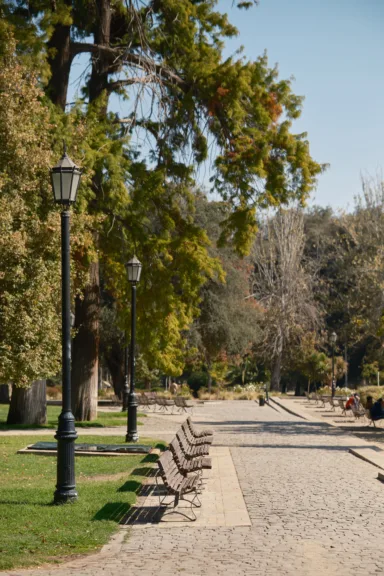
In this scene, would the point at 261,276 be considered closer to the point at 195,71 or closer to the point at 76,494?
the point at 195,71

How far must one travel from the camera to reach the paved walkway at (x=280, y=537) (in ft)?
27.7

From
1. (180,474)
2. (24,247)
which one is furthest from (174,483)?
(24,247)

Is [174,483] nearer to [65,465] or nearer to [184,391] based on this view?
[65,465]

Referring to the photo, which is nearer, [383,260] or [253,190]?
[253,190]

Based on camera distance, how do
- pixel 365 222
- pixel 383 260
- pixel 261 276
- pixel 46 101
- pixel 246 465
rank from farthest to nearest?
pixel 261 276 < pixel 365 222 < pixel 383 260 < pixel 46 101 < pixel 246 465

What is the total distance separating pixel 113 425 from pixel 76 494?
1746 cm

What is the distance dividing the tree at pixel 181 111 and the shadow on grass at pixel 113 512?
49.9ft

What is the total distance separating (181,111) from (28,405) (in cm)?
1033

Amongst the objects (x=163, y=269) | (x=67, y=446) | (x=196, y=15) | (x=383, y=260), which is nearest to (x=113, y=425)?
(x=163, y=269)

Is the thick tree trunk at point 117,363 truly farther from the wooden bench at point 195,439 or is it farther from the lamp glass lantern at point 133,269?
the wooden bench at point 195,439

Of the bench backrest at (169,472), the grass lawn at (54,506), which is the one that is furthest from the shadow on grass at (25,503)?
the bench backrest at (169,472)

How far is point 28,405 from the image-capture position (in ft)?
94.7

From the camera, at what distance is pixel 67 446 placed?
1248 cm

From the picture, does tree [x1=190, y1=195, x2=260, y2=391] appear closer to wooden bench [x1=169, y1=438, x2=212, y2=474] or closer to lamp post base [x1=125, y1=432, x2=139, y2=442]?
lamp post base [x1=125, y1=432, x2=139, y2=442]
